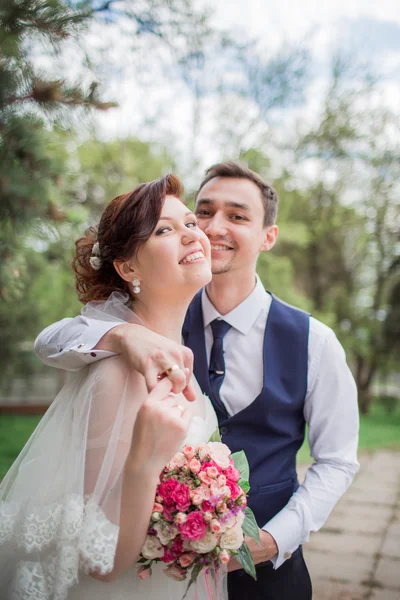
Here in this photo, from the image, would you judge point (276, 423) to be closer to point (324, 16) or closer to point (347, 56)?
point (324, 16)

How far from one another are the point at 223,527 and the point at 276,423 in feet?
2.26

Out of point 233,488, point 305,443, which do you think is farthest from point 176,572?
point 305,443

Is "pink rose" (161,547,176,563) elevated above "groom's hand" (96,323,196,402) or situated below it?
below

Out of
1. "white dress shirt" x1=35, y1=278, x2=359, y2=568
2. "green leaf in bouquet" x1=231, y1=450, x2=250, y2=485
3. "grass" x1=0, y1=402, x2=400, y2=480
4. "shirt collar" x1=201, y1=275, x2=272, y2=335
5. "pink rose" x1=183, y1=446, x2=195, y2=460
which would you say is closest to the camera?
"pink rose" x1=183, y1=446, x2=195, y2=460

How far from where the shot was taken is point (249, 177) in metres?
2.50

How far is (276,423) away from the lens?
212 cm

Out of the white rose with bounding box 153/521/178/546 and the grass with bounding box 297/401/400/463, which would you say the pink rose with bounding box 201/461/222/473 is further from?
the grass with bounding box 297/401/400/463

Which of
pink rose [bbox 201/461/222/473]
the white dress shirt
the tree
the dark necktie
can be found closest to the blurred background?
the tree

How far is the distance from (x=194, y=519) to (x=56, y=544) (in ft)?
1.34

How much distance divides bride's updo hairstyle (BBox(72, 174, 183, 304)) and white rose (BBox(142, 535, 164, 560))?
2.80 feet

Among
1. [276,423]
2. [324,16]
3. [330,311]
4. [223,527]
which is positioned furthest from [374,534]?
[330,311]

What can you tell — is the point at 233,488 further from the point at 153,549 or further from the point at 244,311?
the point at 244,311

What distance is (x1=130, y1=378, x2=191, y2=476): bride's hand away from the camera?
140 centimetres

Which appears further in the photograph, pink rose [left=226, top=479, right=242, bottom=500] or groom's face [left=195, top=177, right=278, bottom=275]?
groom's face [left=195, top=177, right=278, bottom=275]
